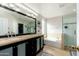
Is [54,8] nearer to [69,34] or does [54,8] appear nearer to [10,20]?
[69,34]

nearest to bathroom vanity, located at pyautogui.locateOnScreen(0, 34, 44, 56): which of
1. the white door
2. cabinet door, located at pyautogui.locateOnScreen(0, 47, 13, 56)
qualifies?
cabinet door, located at pyautogui.locateOnScreen(0, 47, 13, 56)

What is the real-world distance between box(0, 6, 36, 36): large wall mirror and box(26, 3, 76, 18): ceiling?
250 millimetres

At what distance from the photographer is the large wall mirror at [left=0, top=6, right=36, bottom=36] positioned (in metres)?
1.89

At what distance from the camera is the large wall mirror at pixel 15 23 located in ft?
6.21

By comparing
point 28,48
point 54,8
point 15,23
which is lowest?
point 28,48

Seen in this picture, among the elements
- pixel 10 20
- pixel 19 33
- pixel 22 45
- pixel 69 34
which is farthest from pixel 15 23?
pixel 69 34

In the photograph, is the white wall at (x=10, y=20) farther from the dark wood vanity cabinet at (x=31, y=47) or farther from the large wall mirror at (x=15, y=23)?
the dark wood vanity cabinet at (x=31, y=47)

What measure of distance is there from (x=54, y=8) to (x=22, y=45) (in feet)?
2.95

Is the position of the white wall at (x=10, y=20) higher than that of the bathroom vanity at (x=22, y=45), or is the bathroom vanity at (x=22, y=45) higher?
the white wall at (x=10, y=20)

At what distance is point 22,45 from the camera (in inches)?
77.8

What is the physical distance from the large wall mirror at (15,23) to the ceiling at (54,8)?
0.25m

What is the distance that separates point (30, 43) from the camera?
6.94 feet

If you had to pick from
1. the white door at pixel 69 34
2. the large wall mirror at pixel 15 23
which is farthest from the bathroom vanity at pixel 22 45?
the white door at pixel 69 34

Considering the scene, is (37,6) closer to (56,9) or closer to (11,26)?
(56,9)
